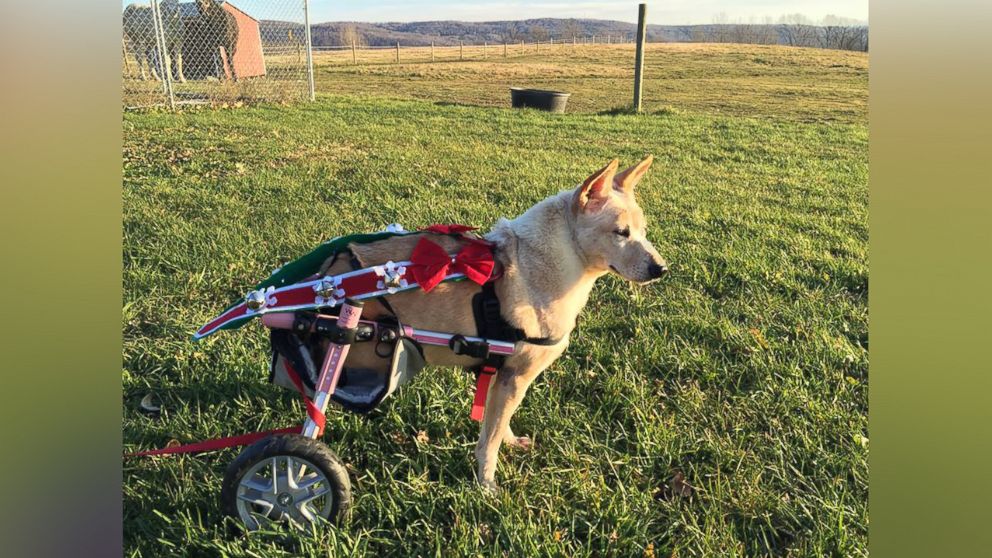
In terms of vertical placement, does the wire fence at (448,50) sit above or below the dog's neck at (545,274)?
above

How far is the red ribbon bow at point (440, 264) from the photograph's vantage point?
7.93ft

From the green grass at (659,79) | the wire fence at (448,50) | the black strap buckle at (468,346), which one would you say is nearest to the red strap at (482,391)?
the black strap buckle at (468,346)

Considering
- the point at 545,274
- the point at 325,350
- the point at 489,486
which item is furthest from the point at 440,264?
the point at 489,486

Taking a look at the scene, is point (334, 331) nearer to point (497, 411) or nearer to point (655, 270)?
point (497, 411)

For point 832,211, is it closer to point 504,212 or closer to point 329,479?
point 504,212

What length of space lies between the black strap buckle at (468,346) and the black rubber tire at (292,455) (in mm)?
648

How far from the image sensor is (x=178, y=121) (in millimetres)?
A: 10898

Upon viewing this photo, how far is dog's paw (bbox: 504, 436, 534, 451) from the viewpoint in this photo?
9.88 ft

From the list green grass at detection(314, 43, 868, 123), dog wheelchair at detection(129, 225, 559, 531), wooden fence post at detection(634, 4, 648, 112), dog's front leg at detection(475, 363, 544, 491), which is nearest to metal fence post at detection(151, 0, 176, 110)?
green grass at detection(314, 43, 868, 123)

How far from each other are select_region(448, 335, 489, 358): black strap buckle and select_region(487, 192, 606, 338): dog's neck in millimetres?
170

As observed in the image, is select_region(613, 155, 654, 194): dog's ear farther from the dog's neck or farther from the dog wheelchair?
the dog wheelchair

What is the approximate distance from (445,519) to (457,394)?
2.92 ft

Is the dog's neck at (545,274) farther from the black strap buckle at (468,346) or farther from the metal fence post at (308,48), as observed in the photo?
the metal fence post at (308,48)
